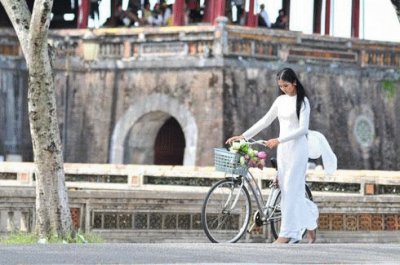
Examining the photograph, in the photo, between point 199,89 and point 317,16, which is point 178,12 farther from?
point 317,16

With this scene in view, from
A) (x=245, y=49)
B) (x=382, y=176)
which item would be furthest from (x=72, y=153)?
(x=382, y=176)

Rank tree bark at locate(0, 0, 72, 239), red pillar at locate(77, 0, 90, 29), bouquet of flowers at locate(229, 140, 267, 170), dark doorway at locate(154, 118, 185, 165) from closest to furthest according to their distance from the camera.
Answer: bouquet of flowers at locate(229, 140, 267, 170) → tree bark at locate(0, 0, 72, 239) → dark doorway at locate(154, 118, 185, 165) → red pillar at locate(77, 0, 90, 29)

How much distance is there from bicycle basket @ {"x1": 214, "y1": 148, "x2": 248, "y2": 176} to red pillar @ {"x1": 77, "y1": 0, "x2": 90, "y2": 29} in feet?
65.0

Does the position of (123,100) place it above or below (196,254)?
above

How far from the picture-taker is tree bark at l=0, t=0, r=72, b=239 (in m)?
14.4

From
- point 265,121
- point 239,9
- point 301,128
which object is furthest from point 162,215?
point 239,9

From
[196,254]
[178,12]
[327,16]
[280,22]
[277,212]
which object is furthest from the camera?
[327,16]

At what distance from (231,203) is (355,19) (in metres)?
21.4

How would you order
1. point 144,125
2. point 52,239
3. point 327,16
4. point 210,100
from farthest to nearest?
point 327,16 < point 144,125 < point 210,100 < point 52,239

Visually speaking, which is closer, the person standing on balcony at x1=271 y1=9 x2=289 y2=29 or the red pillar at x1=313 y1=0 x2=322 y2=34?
the person standing on balcony at x1=271 y1=9 x2=289 y2=29

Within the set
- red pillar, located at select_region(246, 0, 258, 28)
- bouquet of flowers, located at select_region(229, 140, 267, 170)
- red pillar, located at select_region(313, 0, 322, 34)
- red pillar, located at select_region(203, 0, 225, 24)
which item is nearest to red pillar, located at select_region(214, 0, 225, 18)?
red pillar, located at select_region(203, 0, 225, 24)

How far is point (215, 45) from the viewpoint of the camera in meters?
30.0

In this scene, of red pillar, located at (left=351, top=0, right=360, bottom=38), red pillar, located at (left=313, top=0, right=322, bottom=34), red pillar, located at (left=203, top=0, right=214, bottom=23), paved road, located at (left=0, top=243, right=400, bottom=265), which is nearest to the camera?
paved road, located at (left=0, top=243, right=400, bottom=265)

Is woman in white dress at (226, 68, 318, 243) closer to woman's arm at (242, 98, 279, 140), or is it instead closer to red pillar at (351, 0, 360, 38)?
woman's arm at (242, 98, 279, 140)
